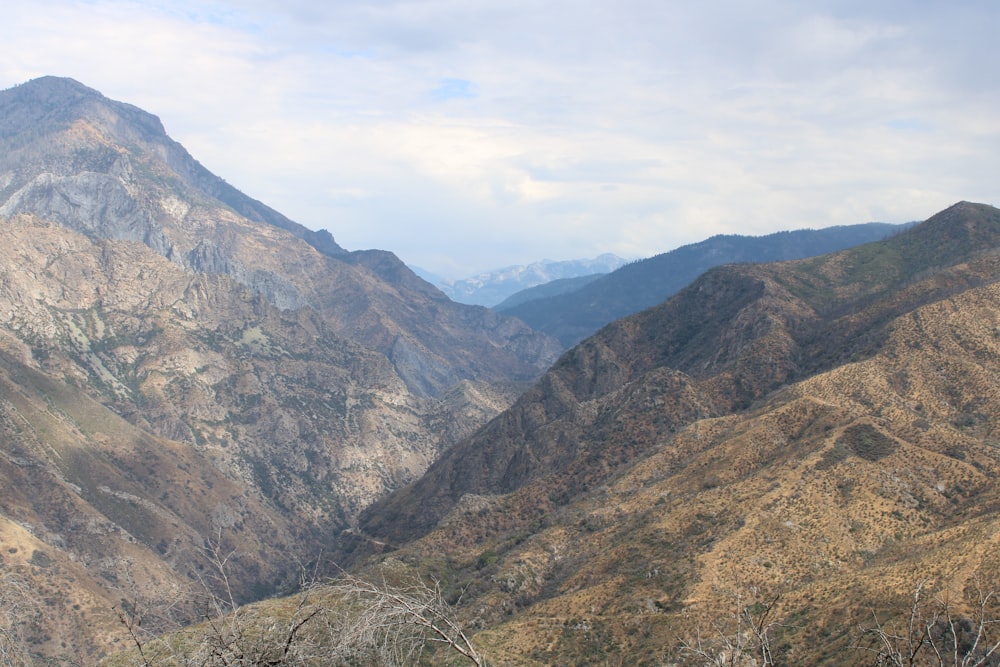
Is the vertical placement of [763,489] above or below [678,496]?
above

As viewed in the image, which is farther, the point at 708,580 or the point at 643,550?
the point at 643,550

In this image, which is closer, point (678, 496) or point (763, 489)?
point (763, 489)

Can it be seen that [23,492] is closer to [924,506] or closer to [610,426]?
[610,426]

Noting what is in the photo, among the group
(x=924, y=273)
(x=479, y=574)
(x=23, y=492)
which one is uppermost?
(x=924, y=273)

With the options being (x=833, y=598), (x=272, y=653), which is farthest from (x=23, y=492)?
(x=272, y=653)

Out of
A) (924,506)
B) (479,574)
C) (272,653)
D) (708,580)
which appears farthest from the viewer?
(479,574)

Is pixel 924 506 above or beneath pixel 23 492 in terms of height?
above

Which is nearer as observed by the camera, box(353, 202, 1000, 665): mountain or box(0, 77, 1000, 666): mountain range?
box(0, 77, 1000, 666): mountain range

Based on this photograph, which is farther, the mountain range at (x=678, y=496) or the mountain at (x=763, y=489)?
the mountain at (x=763, y=489)
